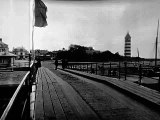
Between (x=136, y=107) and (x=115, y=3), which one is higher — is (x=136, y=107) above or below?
below

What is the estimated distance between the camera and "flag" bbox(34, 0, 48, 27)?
9172mm

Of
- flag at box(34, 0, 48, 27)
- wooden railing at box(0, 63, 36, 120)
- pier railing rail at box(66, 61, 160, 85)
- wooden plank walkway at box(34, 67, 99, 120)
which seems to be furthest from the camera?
pier railing rail at box(66, 61, 160, 85)

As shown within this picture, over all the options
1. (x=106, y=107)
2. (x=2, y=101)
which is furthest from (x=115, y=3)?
(x=2, y=101)

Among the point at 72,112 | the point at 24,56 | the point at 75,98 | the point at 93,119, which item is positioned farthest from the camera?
the point at 24,56

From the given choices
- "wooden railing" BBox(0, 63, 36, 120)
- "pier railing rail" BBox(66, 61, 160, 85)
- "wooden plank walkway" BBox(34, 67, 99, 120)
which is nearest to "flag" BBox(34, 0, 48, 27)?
"pier railing rail" BBox(66, 61, 160, 85)

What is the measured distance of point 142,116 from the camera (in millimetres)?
4312

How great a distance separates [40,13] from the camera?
945 cm

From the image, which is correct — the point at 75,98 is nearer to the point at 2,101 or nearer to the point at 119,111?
the point at 119,111

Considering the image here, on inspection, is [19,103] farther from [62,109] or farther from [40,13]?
[40,13]

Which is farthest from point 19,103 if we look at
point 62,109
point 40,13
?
point 40,13

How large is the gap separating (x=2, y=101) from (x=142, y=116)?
14586mm

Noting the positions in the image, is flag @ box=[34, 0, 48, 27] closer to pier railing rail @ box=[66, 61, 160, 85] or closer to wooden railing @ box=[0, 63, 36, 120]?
pier railing rail @ box=[66, 61, 160, 85]

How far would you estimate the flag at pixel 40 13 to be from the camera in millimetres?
9172

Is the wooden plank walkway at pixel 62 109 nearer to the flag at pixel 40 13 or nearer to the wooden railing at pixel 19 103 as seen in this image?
the wooden railing at pixel 19 103
